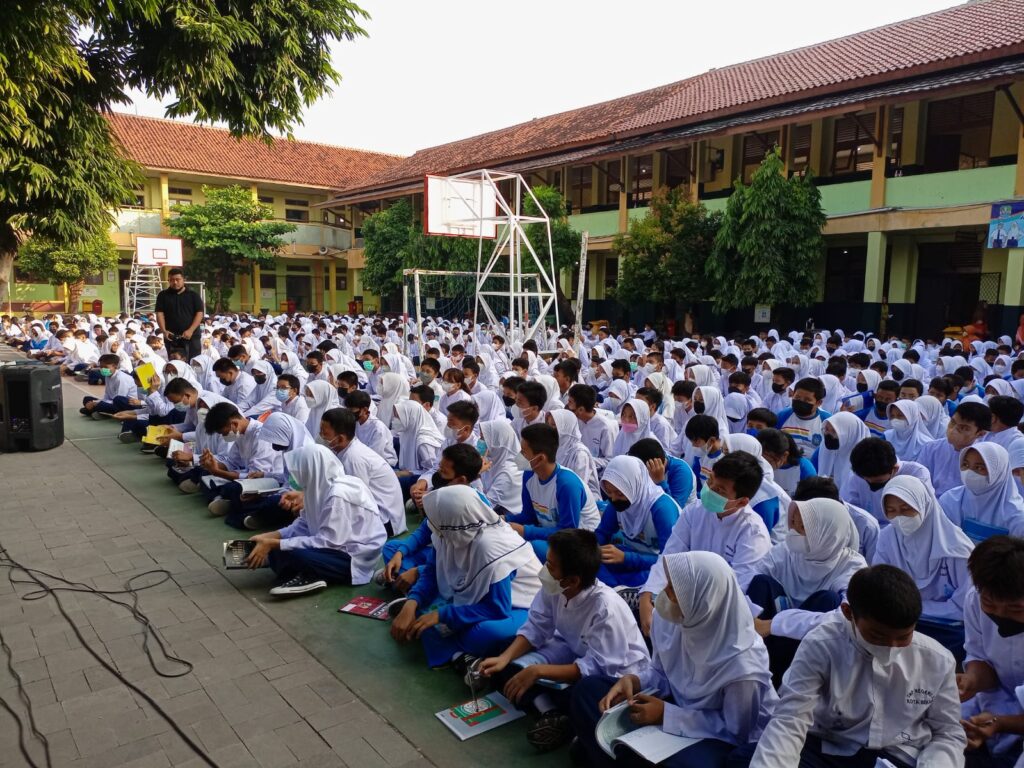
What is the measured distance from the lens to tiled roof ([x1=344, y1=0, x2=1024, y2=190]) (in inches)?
541

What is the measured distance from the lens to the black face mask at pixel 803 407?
617 centimetres

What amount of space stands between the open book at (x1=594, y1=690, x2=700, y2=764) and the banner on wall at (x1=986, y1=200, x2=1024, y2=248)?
12816 mm

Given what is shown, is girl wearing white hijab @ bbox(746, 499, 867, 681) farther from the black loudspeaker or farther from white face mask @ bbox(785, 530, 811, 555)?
the black loudspeaker

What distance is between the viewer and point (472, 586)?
354 cm

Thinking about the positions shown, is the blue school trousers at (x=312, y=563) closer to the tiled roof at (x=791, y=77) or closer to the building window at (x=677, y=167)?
the tiled roof at (x=791, y=77)

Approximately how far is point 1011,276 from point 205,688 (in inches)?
553

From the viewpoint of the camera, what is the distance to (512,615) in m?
3.42

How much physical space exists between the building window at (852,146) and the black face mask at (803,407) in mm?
11488

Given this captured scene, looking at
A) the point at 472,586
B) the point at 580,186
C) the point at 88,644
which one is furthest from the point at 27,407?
the point at 580,186

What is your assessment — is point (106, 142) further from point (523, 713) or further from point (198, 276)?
point (198, 276)

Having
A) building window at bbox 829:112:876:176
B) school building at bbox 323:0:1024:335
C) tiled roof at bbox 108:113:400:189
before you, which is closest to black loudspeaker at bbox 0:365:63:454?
school building at bbox 323:0:1024:335

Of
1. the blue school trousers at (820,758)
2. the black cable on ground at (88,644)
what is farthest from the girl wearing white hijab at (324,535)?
the blue school trousers at (820,758)

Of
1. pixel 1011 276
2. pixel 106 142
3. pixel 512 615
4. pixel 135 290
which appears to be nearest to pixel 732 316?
pixel 1011 276

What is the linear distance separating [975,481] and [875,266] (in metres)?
12.0
